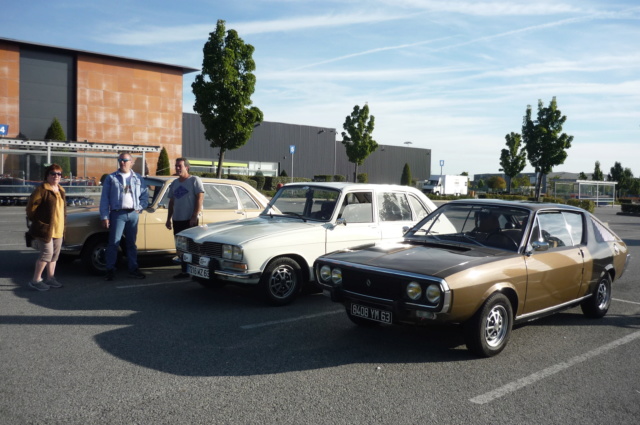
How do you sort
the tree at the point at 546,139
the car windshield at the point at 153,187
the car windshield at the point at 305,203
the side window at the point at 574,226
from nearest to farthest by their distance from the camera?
1. the side window at the point at 574,226
2. the car windshield at the point at 305,203
3. the car windshield at the point at 153,187
4. the tree at the point at 546,139

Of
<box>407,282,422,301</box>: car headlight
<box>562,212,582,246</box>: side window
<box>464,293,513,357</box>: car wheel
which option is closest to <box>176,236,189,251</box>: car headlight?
<box>407,282,422,301</box>: car headlight

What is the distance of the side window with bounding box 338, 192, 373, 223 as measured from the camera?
770 cm

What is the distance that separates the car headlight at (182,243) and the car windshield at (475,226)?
2.90 m

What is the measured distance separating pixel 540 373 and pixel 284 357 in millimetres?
2207

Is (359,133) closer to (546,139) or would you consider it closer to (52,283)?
(546,139)

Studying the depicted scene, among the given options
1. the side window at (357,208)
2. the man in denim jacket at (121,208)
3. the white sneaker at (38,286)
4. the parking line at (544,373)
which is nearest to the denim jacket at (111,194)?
the man in denim jacket at (121,208)

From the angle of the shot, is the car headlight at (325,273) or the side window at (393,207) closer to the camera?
the car headlight at (325,273)

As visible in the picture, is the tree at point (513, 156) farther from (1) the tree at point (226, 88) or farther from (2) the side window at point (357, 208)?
(2) the side window at point (357, 208)

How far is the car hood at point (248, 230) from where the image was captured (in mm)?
6836

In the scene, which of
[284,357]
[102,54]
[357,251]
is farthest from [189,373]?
[102,54]

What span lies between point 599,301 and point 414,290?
3.29m

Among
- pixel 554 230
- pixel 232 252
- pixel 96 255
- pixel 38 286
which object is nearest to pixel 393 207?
pixel 554 230

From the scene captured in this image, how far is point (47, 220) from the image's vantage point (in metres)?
7.40

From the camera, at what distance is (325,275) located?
18.6 feet
